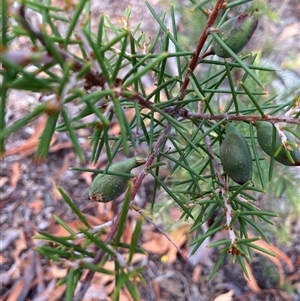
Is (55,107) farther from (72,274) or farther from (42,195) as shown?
(42,195)

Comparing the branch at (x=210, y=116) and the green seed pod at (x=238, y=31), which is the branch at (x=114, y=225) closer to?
the branch at (x=210, y=116)

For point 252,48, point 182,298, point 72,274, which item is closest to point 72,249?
point 72,274

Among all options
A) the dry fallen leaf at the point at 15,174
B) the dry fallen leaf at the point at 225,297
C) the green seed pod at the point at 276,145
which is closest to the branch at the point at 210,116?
the green seed pod at the point at 276,145

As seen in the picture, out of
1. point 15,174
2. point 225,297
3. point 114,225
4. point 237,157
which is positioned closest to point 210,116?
point 237,157

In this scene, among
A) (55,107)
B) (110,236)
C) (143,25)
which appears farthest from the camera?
(143,25)

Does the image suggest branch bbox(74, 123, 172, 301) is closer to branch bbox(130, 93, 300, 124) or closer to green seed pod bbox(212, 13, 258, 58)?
branch bbox(130, 93, 300, 124)

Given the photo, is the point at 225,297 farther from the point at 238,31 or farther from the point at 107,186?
the point at 238,31

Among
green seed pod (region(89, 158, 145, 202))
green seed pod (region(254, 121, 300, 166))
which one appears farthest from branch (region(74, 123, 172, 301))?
green seed pod (region(254, 121, 300, 166))

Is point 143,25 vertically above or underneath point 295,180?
above
